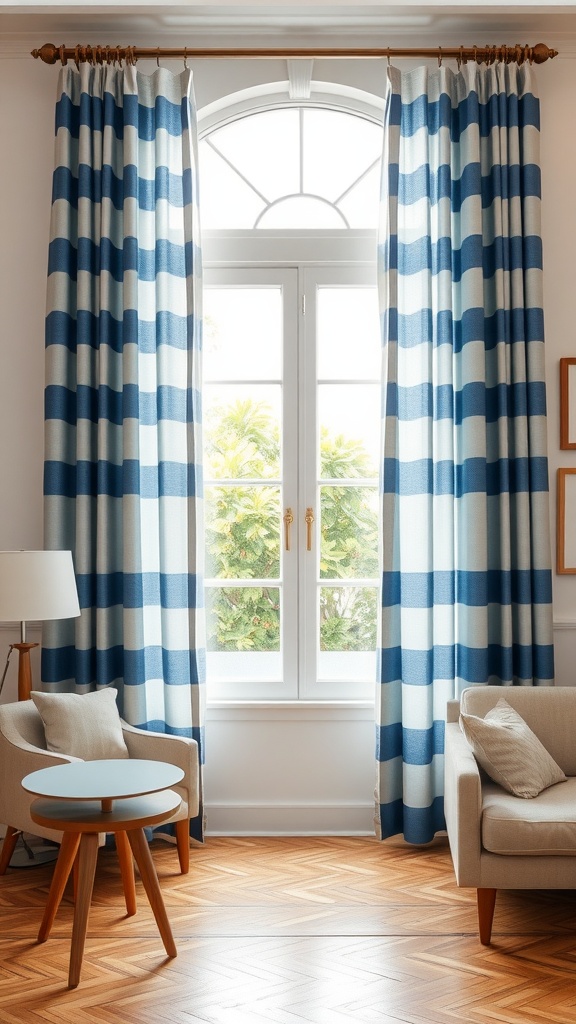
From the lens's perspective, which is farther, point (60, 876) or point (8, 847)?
point (8, 847)

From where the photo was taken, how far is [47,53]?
150 inches

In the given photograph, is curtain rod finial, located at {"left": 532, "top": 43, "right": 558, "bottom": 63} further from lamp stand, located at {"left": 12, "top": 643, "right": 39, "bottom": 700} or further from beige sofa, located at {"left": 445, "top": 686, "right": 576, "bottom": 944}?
lamp stand, located at {"left": 12, "top": 643, "right": 39, "bottom": 700}

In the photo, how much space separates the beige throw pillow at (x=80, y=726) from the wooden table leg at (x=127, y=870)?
0.40 metres

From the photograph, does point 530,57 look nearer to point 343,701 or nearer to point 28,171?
point 28,171

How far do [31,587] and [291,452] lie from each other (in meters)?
1.34

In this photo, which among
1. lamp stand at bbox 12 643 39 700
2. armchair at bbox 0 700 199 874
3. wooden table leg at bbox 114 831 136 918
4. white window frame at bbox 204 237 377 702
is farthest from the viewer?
white window frame at bbox 204 237 377 702

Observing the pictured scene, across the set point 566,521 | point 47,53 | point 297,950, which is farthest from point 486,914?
point 47,53

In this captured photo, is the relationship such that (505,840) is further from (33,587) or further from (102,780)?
(33,587)

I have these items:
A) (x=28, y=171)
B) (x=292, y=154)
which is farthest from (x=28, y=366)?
(x=292, y=154)

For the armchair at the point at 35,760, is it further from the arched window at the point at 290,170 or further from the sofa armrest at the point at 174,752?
the arched window at the point at 290,170

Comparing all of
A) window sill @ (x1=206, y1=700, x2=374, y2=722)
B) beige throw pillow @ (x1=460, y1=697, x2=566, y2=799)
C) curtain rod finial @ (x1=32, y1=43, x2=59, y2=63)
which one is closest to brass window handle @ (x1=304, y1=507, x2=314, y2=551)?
window sill @ (x1=206, y1=700, x2=374, y2=722)

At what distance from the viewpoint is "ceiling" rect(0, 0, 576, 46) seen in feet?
12.5

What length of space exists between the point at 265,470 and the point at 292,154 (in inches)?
57.6

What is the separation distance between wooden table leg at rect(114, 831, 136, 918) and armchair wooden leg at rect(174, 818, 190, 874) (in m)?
0.37
